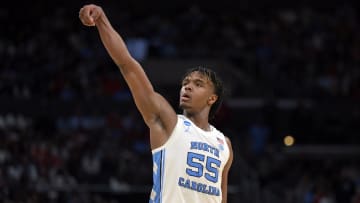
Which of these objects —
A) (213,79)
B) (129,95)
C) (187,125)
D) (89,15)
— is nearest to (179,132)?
(187,125)

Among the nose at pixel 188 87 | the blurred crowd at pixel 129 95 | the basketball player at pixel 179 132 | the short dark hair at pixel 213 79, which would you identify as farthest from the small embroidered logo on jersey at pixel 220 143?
the blurred crowd at pixel 129 95

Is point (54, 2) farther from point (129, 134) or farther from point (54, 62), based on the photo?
point (129, 134)

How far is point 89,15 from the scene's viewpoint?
203 inches

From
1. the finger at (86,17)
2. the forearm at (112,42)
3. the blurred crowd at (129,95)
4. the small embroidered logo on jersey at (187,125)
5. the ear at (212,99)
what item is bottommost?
the blurred crowd at (129,95)

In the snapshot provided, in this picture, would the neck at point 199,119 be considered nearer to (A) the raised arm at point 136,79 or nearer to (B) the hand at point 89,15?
(A) the raised arm at point 136,79

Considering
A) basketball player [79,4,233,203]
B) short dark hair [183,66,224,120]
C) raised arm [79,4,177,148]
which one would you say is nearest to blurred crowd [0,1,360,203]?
short dark hair [183,66,224,120]

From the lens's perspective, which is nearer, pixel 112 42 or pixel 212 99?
pixel 112 42

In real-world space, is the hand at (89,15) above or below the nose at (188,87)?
above

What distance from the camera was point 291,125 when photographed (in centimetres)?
1720

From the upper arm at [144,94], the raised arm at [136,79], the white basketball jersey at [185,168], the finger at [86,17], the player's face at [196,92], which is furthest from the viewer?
the player's face at [196,92]

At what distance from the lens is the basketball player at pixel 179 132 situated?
17.6 ft

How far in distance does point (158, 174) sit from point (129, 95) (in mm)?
12141

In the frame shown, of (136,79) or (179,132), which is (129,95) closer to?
(179,132)

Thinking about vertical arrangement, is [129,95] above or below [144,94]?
below
